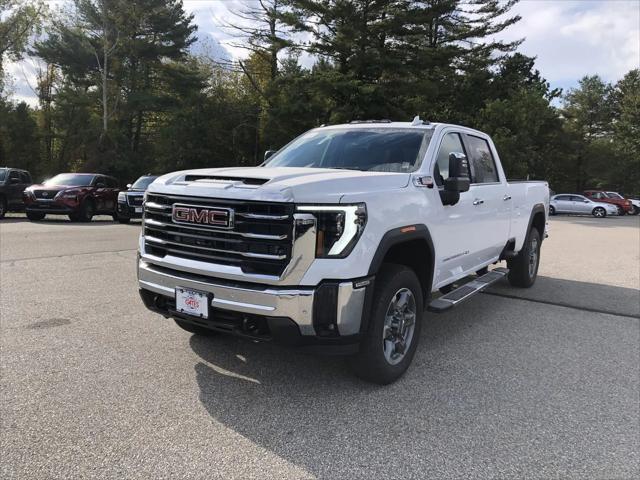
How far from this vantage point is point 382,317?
3498 mm

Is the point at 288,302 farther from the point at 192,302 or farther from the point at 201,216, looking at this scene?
the point at 201,216

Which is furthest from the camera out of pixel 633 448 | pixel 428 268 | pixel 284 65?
pixel 284 65

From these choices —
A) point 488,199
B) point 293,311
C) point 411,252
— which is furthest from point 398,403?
point 488,199

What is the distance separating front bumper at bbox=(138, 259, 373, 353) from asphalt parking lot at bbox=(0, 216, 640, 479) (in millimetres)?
531

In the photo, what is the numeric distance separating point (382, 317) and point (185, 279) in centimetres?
140

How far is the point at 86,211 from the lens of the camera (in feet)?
56.8

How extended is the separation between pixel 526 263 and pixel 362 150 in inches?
151

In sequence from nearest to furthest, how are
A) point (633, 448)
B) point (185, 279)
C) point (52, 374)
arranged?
point (633, 448), point (185, 279), point (52, 374)

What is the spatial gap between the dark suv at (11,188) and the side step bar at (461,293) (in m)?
17.3

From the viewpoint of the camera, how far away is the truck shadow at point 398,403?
2855 mm

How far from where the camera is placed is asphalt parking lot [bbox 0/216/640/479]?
9.05 feet

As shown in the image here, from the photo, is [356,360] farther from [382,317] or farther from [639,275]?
[639,275]

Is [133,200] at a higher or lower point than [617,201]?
higher

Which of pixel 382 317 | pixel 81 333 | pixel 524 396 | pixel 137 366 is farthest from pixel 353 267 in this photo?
pixel 81 333
